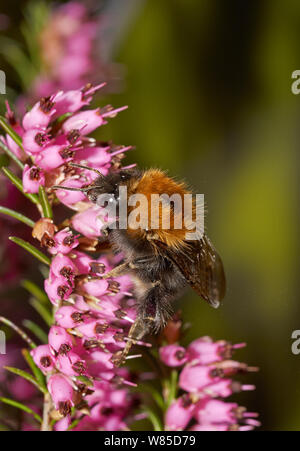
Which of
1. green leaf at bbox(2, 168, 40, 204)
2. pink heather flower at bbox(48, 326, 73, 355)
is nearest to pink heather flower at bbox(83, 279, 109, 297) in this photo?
pink heather flower at bbox(48, 326, 73, 355)

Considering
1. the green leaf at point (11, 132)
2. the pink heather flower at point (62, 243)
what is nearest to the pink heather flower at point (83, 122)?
the green leaf at point (11, 132)

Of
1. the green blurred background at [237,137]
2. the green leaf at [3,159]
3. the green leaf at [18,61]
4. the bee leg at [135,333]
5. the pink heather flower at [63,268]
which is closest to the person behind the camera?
the pink heather flower at [63,268]

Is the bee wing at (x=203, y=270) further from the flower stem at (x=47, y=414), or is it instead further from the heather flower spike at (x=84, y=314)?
the flower stem at (x=47, y=414)

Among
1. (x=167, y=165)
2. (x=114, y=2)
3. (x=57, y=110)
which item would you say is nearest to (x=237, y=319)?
(x=167, y=165)

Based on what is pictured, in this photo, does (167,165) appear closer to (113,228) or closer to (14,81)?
(14,81)

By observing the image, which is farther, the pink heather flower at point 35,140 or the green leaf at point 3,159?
the green leaf at point 3,159

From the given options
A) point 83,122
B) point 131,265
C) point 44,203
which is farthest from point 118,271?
point 83,122

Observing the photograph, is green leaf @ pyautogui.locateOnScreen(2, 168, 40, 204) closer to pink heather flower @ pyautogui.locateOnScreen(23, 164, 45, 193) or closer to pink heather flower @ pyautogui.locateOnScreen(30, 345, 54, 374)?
pink heather flower @ pyautogui.locateOnScreen(23, 164, 45, 193)
